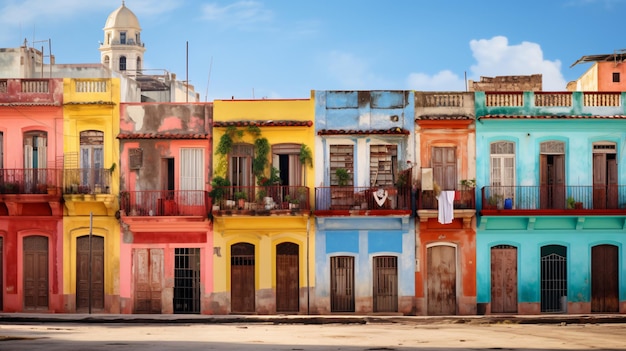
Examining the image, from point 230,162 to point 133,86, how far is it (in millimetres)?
9276

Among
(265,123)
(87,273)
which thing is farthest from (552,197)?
(87,273)

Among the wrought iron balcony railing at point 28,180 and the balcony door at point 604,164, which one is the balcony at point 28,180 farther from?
the balcony door at point 604,164

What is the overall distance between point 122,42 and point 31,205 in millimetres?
55016

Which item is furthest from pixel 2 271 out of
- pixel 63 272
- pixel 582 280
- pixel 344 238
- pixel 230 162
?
pixel 582 280

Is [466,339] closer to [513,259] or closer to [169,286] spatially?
[513,259]

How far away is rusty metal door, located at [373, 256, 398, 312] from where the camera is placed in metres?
32.2

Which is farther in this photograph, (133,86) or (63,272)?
(133,86)

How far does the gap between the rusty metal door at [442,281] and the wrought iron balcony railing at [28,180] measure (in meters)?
11.7

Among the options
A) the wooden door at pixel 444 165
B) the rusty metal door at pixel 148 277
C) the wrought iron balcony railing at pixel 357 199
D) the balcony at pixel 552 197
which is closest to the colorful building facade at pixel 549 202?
the balcony at pixel 552 197

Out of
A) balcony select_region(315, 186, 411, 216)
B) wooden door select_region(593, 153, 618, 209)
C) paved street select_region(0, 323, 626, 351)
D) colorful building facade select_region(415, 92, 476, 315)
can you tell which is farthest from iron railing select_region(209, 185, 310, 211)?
wooden door select_region(593, 153, 618, 209)

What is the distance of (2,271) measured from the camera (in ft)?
108

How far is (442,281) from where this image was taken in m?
32.2

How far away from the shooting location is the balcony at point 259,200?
104ft

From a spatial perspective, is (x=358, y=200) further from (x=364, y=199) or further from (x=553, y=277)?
(x=553, y=277)
